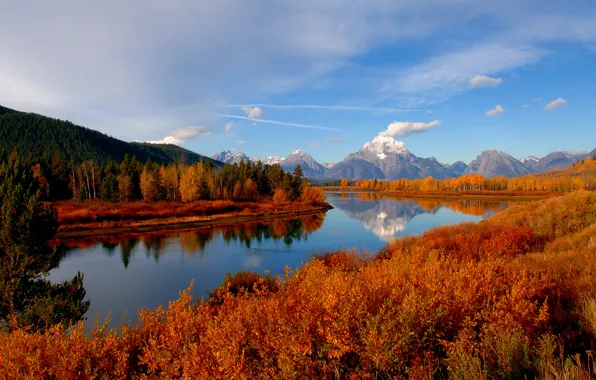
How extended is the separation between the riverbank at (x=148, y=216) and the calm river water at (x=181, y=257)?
4517mm

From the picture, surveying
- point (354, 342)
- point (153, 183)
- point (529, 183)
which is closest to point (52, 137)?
point (153, 183)

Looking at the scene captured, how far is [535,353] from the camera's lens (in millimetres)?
4273

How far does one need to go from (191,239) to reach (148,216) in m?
14.6

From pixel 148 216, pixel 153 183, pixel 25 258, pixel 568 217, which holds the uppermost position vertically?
pixel 153 183

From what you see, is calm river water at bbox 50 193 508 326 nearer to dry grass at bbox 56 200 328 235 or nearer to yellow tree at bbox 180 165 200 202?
dry grass at bbox 56 200 328 235

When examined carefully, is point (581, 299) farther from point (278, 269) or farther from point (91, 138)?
point (91, 138)

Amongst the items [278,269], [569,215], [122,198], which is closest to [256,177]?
[122,198]

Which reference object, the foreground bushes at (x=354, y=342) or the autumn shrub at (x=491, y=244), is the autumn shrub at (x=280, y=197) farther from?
the foreground bushes at (x=354, y=342)

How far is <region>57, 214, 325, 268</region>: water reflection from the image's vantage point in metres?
30.4

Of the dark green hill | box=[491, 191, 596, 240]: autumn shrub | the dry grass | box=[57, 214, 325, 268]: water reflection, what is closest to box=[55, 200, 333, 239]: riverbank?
the dry grass

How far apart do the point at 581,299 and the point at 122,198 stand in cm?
6918

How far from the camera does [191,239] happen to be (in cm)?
3628

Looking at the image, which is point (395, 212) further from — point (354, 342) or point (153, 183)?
point (354, 342)

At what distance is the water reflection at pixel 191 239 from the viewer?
30438mm
